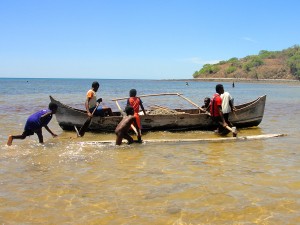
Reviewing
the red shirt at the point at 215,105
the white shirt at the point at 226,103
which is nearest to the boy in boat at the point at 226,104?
the white shirt at the point at 226,103

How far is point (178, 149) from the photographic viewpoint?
8.47 metres

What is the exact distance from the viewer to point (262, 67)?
12181 centimetres

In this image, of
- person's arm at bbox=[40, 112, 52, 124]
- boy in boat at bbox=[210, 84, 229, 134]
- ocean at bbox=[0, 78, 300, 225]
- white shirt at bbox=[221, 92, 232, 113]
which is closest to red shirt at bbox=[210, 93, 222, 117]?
boy in boat at bbox=[210, 84, 229, 134]

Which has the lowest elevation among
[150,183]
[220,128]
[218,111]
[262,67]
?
[150,183]

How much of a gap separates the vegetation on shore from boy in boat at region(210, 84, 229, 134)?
10646cm

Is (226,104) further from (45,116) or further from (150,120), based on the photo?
(45,116)

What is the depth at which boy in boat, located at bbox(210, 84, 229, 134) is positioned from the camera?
10.5 m

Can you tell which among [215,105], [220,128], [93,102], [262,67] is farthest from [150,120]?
[262,67]

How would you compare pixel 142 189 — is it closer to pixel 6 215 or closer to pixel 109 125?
pixel 6 215

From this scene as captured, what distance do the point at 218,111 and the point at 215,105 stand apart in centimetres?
24

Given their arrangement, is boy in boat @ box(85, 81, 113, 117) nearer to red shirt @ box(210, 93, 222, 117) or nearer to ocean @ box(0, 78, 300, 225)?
ocean @ box(0, 78, 300, 225)

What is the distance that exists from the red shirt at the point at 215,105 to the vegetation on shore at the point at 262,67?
107m

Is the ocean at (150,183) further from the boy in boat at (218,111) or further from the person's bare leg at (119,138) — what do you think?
the boy in boat at (218,111)

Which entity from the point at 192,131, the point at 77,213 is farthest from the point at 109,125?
the point at 77,213
